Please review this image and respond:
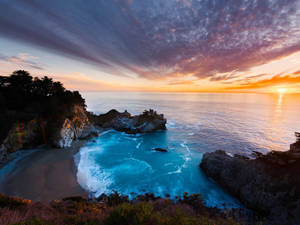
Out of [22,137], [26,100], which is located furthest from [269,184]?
[26,100]

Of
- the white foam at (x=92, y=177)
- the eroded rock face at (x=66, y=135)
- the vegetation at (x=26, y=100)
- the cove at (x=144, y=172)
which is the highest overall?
the vegetation at (x=26, y=100)

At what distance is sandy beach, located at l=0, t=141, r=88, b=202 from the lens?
12086 mm

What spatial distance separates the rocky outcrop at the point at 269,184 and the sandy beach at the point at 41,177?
61.5ft

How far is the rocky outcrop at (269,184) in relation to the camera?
9.75 meters

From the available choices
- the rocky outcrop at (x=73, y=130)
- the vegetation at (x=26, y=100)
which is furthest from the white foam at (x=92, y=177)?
the vegetation at (x=26, y=100)

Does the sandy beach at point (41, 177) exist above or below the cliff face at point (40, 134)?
below

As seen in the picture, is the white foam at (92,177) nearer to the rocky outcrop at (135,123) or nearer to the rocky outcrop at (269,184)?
the rocky outcrop at (269,184)

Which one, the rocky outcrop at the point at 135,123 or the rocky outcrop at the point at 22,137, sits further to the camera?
the rocky outcrop at the point at 135,123

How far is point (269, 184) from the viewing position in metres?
11.5

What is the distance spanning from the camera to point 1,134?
16281mm

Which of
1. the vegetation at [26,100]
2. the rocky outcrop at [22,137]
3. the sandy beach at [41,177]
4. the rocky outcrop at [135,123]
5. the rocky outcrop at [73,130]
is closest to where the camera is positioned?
the sandy beach at [41,177]

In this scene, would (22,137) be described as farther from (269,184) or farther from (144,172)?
(269,184)

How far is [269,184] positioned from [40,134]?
36.9 metres

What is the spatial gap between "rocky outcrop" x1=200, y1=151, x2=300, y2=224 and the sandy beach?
1876cm
